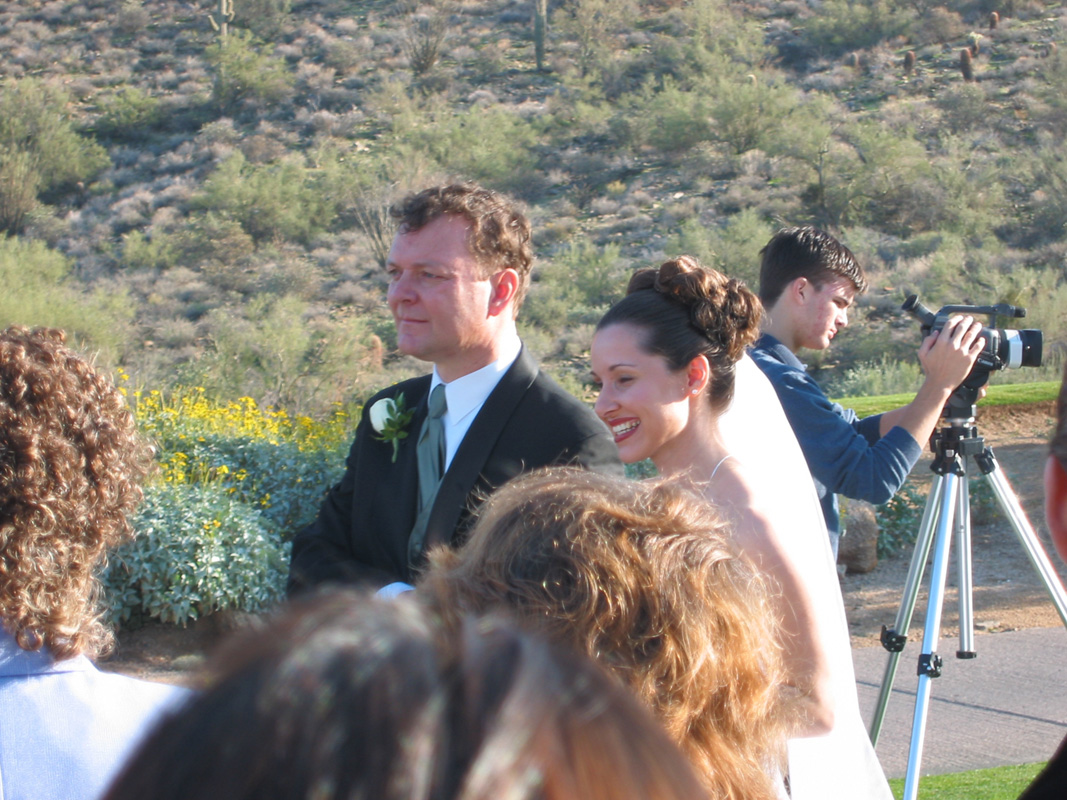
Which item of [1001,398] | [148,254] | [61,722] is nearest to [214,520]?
[61,722]

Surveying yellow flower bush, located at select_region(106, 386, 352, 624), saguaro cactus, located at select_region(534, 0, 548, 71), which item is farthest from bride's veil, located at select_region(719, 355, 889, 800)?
saguaro cactus, located at select_region(534, 0, 548, 71)

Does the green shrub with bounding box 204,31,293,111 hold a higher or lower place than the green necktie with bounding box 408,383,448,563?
higher

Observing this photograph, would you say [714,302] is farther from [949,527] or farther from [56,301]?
[56,301]

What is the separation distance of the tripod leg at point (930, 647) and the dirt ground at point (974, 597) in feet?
7.01

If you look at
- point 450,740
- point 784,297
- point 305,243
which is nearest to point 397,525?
point 784,297

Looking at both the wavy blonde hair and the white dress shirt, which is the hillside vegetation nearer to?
the white dress shirt

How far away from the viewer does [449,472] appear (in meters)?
2.88

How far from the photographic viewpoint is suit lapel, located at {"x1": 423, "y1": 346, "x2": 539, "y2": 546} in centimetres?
280

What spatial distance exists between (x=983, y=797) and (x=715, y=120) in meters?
30.7

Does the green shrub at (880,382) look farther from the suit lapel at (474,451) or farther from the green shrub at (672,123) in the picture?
the green shrub at (672,123)

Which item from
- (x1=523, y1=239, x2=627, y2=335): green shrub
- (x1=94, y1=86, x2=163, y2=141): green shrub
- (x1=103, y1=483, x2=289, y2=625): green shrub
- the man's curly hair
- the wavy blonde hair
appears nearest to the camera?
the wavy blonde hair

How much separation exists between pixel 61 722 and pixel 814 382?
2.63 m

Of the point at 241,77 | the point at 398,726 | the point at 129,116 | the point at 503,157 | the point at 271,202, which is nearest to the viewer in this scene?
the point at 398,726

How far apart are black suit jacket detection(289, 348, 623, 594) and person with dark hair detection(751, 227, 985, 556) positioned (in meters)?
0.81
